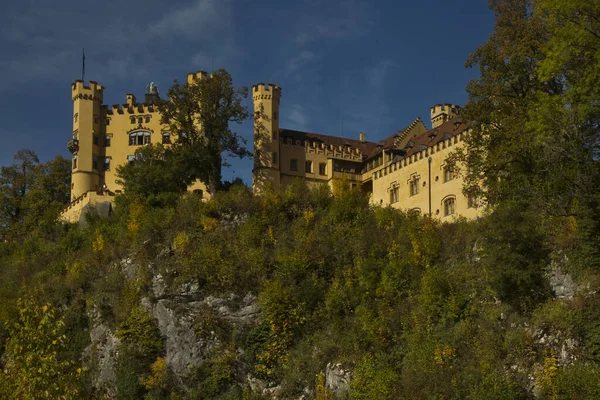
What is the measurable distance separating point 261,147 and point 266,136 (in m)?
0.99

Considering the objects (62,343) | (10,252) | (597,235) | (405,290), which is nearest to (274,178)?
(10,252)

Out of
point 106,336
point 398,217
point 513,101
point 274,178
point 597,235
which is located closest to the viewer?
point 597,235

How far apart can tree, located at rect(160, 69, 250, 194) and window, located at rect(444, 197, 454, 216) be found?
16023 mm

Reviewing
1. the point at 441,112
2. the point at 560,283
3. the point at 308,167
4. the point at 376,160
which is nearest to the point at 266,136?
the point at 308,167

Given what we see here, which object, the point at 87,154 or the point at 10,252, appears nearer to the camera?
the point at 10,252

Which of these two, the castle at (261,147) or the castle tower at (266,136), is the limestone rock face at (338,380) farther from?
the castle tower at (266,136)

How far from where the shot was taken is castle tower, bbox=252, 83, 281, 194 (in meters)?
67.0

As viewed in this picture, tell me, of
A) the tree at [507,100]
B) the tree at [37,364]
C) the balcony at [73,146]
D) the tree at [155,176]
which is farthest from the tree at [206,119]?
the tree at [37,364]

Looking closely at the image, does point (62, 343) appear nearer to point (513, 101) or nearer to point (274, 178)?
point (513, 101)

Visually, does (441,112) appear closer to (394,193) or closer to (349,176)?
(349,176)

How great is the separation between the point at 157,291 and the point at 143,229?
18.3 ft

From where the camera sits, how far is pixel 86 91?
70500mm

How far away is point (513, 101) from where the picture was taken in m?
43.9

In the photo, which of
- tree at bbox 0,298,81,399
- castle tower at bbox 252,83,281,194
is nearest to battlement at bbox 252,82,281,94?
castle tower at bbox 252,83,281,194
